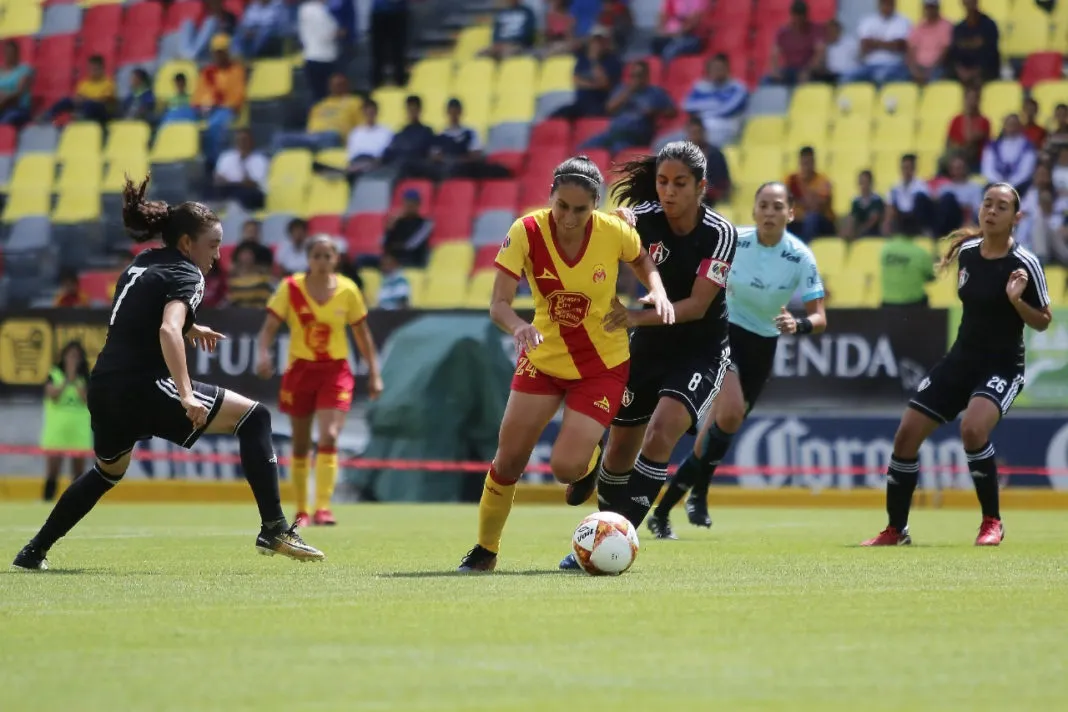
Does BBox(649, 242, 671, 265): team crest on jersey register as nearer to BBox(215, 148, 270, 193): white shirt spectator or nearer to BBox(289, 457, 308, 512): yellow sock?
BBox(289, 457, 308, 512): yellow sock

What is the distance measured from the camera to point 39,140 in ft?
94.3

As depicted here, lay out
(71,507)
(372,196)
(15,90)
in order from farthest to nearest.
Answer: (15,90) < (372,196) < (71,507)

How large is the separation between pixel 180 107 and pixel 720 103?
8.99 meters

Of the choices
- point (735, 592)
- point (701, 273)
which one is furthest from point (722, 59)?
point (735, 592)

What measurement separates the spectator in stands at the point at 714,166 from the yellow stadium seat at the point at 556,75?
12.0 ft

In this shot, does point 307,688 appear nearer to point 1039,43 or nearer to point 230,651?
point 230,651

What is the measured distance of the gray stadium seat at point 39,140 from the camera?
2861cm

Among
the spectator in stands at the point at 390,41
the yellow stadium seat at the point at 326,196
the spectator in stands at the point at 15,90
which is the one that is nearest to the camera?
the yellow stadium seat at the point at 326,196

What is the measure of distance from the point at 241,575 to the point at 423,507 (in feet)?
32.2

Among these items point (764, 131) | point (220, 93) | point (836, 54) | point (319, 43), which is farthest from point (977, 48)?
point (220, 93)

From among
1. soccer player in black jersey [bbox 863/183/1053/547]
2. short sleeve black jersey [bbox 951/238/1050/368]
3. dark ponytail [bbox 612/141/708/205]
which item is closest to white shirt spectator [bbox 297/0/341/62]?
soccer player in black jersey [bbox 863/183/1053/547]

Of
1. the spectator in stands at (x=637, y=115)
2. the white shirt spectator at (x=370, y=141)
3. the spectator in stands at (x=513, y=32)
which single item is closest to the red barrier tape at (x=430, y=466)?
the spectator in stands at (x=637, y=115)

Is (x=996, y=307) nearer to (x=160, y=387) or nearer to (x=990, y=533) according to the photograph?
(x=990, y=533)

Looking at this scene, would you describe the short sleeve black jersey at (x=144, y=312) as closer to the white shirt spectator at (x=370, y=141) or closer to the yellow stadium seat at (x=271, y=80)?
the white shirt spectator at (x=370, y=141)
